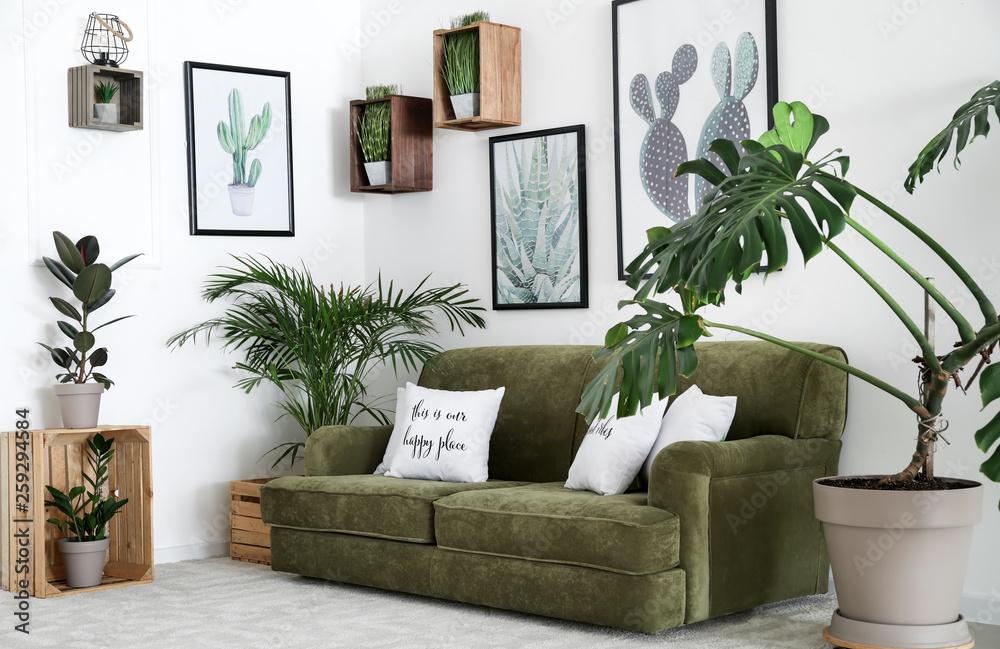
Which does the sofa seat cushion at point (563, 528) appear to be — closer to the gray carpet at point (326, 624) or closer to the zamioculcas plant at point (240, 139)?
the gray carpet at point (326, 624)

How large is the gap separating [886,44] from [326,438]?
8.26 feet

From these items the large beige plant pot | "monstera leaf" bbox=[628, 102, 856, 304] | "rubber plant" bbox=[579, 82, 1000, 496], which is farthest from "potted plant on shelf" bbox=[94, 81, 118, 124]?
the large beige plant pot

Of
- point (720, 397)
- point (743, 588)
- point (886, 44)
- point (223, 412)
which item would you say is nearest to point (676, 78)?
point (886, 44)

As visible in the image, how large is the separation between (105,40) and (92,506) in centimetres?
193

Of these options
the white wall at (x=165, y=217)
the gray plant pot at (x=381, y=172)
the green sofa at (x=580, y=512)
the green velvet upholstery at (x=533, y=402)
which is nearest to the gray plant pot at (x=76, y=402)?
the white wall at (x=165, y=217)

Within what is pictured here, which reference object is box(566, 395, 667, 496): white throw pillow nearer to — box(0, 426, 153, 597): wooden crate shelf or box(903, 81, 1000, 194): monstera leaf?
box(903, 81, 1000, 194): monstera leaf

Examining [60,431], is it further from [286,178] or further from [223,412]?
[286,178]

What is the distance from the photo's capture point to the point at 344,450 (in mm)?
4520

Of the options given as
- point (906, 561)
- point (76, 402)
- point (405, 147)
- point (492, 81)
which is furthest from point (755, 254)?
point (405, 147)

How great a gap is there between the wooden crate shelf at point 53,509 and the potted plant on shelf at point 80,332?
0.09 meters

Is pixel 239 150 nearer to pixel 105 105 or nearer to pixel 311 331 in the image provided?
pixel 105 105

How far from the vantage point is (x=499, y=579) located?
12.1 ft

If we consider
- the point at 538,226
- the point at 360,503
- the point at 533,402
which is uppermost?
the point at 538,226

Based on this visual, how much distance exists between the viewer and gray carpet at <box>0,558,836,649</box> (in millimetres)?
3412
